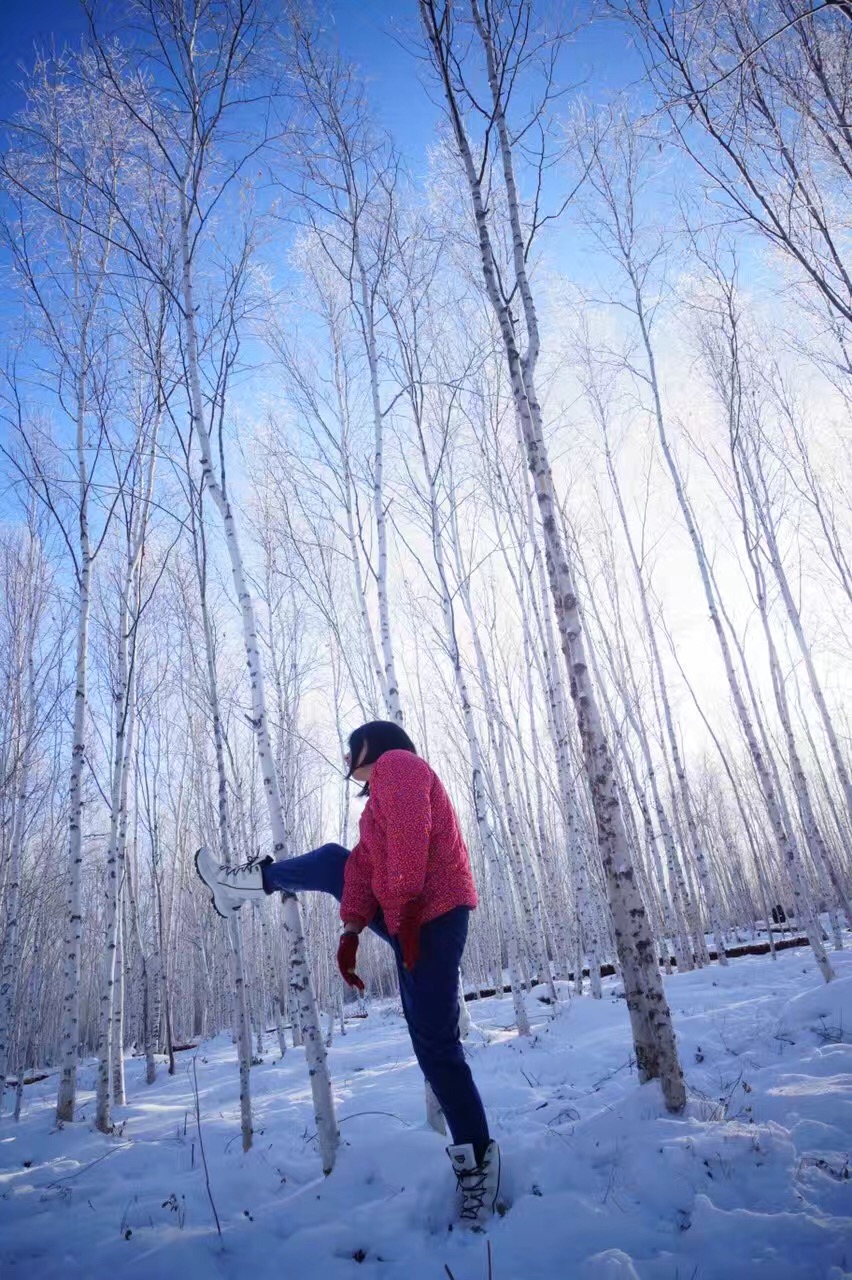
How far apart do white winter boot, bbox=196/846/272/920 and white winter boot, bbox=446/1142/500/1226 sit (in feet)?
4.95

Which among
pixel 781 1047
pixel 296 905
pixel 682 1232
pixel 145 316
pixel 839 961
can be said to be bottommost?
pixel 839 961

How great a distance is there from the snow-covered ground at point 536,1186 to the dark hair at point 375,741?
1.64 meters

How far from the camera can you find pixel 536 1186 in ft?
7.06

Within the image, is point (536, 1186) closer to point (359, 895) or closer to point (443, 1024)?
point (443, 1024)

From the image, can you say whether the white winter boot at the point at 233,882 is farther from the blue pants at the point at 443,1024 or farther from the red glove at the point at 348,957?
the blue pants at the point at 443,1024

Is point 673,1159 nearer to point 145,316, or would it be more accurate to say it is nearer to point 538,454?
point 538,454

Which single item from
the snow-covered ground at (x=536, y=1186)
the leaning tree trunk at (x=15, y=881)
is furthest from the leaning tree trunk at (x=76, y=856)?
the leaning tree trunk at (x=15, y=881)

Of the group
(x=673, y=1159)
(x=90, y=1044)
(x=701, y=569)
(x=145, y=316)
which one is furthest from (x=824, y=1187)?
(x=90, y=1044)

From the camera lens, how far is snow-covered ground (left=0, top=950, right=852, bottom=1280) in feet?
5.66

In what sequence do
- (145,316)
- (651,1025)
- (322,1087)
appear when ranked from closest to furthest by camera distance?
(651,1025), (322,1087), (145,316)

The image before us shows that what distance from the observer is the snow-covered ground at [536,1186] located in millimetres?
1725

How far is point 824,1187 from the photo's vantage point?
5.99 ft

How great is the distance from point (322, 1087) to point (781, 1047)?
2956 mm

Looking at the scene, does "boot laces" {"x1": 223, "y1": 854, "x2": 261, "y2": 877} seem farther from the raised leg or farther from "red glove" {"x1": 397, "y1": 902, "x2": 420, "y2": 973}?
"red glove" {"x1": 397, "y1": 902, "x2": 420, "y2": 973}
